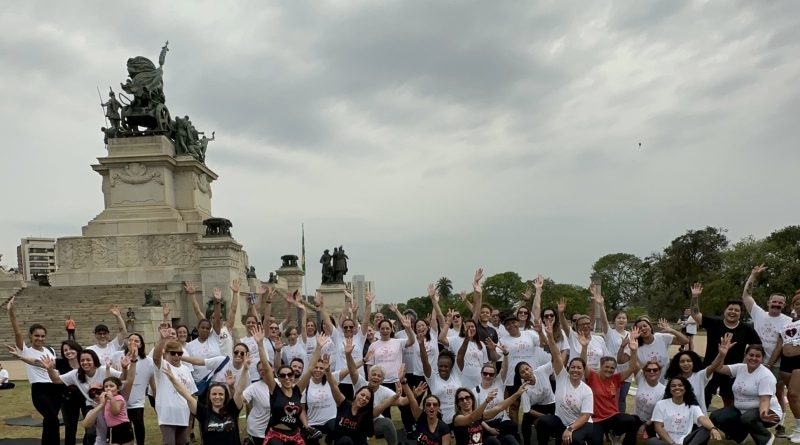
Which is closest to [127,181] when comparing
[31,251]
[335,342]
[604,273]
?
[335,342]

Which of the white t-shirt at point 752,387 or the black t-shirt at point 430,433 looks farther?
the white t-shirt at point 752,387

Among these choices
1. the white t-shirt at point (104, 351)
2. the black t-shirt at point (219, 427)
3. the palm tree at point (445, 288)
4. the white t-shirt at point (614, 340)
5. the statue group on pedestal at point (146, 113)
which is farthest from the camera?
the palm tree at point (445, 288)

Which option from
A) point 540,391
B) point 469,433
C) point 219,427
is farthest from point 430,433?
point 219,427

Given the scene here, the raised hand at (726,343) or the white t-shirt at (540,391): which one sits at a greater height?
the raised hand at (726,343)

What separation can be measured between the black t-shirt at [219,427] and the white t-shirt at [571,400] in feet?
11.6

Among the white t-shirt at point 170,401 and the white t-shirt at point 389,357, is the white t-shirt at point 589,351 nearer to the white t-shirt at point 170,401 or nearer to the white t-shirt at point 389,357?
the white t-shirt at point 389,357

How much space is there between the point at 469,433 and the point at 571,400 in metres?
1.26

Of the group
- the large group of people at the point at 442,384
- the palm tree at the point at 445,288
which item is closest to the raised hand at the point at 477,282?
the large group of people at the point at 442,384

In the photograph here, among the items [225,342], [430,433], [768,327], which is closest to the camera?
[430,433]

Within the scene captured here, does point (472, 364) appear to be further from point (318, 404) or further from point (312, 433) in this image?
point (312, 433)

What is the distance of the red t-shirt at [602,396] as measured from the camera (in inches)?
298

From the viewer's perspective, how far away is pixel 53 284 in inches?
1231

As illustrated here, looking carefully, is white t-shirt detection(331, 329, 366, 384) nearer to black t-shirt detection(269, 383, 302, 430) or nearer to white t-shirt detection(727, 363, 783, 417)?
black t-shirt detection(269, 383, 302, 430)

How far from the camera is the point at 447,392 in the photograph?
7.88m
